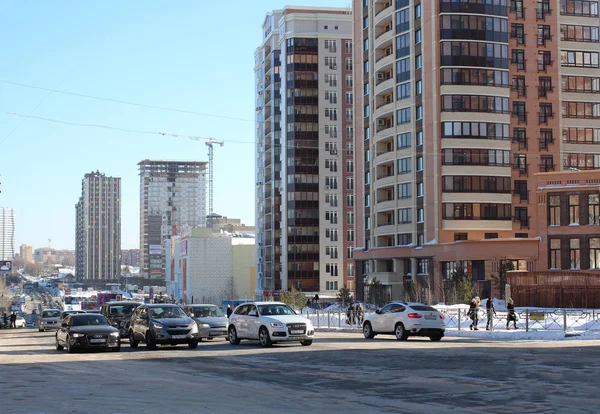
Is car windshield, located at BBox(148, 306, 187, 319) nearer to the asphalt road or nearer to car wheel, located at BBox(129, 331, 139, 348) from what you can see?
car wheel, located at BBox(129, 331, 139, 348)

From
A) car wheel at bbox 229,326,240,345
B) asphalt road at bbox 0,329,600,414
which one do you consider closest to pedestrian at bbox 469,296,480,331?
asphalt road at bbox 0,329,600,414

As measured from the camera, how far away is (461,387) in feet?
54.1

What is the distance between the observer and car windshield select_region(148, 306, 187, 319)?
30.4 metres

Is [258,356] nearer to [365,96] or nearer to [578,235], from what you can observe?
[578,235]

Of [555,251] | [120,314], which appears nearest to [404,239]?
[555,251]

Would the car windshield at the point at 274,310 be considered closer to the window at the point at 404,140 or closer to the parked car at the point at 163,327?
the parked car at the point at 163,327

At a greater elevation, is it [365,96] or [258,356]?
[365,96]

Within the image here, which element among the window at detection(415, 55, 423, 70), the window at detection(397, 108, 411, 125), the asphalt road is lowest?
the asphalt road

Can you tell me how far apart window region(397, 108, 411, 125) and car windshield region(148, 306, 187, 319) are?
5963 cm

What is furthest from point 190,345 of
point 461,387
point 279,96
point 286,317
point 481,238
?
point 279,96

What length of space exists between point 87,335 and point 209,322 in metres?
7.31

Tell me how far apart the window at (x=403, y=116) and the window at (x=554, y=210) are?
80.1 ft

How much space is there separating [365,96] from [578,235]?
3619cm

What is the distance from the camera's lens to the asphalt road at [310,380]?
14000 mm
